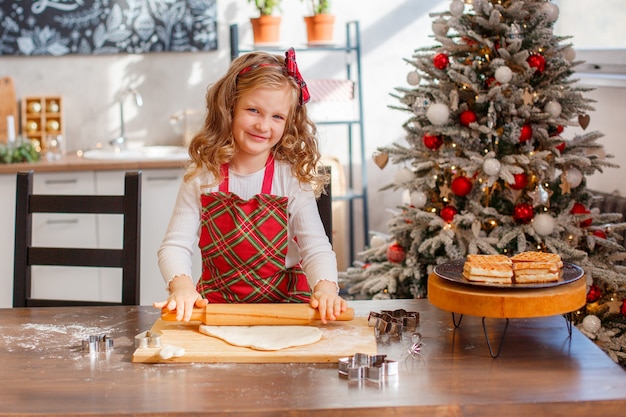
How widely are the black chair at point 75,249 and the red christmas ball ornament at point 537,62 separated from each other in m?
1.48

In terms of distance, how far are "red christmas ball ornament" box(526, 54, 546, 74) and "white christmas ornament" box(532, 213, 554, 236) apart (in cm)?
51

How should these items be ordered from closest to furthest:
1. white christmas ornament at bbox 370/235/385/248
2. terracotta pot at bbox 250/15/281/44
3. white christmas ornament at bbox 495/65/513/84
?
white christmas ornament at bbox 495/65/513/84 → white christmas ornament at bbox 370/235/385/248 → terracotta pot at bbox 250/15/281/44

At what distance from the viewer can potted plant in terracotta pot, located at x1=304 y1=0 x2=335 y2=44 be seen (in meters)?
4.64

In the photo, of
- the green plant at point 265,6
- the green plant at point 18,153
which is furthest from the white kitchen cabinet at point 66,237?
the green plant at point 265,6

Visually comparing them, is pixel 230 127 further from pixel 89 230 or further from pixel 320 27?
pixel 320 27

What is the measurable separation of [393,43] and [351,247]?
1.19 meters

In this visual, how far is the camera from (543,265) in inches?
64.4

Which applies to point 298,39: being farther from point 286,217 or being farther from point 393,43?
point 286,217

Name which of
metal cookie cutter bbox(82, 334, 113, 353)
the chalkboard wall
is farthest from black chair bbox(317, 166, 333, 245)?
the chalkboard wall

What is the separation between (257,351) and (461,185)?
5.35 ft

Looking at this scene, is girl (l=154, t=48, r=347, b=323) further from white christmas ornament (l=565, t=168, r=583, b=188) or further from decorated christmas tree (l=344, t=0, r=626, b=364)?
white christmas ornament (l=565, t=168, r=583, b=188)

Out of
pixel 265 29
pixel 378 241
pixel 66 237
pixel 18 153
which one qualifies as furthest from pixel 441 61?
pixel 18 153

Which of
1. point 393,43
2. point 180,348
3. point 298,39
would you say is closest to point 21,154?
point 298,39

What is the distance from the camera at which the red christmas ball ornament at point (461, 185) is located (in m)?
3.07
